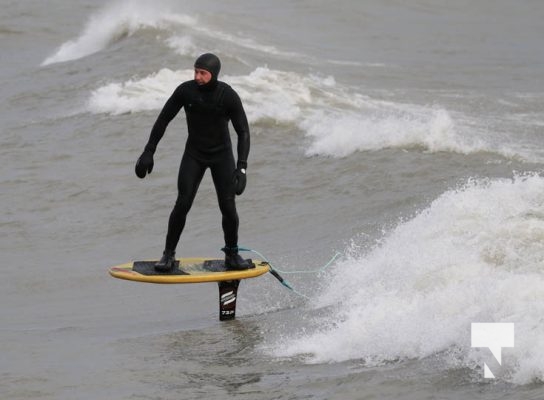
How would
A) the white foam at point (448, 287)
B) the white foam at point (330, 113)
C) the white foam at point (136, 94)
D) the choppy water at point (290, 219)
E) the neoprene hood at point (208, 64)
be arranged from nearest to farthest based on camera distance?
1. the white foam at point (448, 287)
2. the choppy water at point (290, 219)
3. the neoprene hood at point (208, 64)
4. the white foam at point (330, 113)
5. the white foam at point (136, 94)

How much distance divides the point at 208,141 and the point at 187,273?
1048 millimetres

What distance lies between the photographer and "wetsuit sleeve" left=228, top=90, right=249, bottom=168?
8.56 m

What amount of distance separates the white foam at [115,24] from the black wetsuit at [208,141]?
16.4 metres

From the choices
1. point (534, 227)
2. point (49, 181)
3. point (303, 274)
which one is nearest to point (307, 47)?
point (49, 181)

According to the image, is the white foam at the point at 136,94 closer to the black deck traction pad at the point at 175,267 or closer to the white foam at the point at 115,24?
the white foam at the point at 115,24

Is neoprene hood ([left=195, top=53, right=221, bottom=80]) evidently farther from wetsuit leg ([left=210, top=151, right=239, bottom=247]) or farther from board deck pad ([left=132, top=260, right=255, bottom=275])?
board deck pad ([left=132, top=260, right=255, bottom=275])

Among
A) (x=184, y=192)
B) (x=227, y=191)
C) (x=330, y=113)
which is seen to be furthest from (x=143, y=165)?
(x=330, y=113)

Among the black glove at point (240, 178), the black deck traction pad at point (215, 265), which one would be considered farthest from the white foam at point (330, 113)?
the black glove at point (240, 178)

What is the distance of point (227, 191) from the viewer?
8727mm

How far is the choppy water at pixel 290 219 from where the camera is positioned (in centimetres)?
688
